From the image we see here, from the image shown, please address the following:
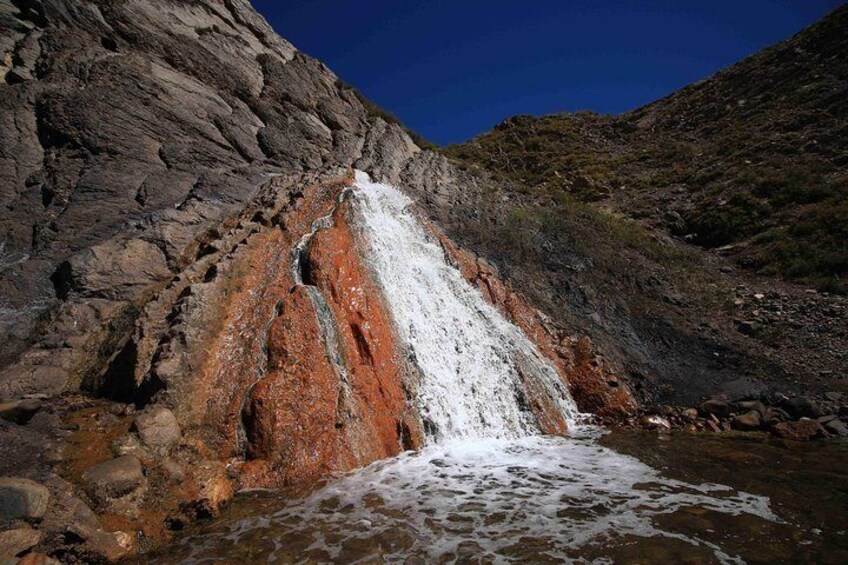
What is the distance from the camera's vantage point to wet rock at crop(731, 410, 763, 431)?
1105cm

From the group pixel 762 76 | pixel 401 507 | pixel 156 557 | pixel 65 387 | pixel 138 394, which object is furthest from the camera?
pixel 762 76

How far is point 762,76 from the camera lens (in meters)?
34.8

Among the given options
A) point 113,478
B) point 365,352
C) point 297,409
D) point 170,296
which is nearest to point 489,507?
point 297,409

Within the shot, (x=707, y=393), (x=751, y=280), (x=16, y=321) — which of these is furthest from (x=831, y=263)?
(x=16, y=321)

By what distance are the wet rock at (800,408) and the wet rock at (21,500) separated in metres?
15.6

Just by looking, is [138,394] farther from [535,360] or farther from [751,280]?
[751,280]

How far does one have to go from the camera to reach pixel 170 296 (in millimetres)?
9680

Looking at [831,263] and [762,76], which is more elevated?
[762,76]

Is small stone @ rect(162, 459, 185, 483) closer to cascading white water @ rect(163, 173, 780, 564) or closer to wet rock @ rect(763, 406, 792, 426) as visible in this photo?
cascading white water @ rect(163, 173, 780, 564)

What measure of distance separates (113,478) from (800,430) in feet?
46.1

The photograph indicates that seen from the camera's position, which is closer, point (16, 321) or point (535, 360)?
point (16, 321)

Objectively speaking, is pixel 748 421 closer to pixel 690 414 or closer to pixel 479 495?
pixel 690 414

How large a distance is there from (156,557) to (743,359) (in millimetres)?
16573

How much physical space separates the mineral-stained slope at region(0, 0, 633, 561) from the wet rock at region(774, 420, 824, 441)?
143 inches
